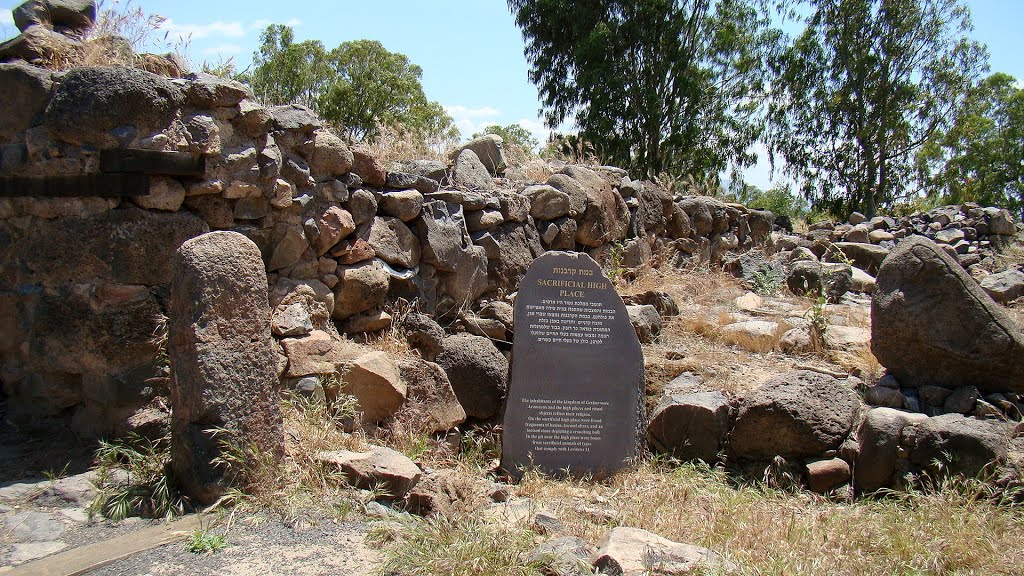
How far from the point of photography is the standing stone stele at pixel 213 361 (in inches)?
133

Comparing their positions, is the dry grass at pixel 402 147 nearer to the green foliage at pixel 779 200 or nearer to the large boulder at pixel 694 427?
the large boulder at pixel 694 427

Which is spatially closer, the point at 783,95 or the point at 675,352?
the point at 675,352

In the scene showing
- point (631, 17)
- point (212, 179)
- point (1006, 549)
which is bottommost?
point (1006, 549)

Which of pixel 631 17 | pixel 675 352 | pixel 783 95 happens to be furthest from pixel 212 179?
pixel 783 95

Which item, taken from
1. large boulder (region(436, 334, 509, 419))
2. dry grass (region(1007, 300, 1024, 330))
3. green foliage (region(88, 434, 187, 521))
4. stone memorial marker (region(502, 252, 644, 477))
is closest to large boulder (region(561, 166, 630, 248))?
stone memorial marker (region(502, 252, 644, 477))

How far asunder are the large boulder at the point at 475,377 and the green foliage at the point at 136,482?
73.9 inches

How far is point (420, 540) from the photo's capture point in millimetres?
3133

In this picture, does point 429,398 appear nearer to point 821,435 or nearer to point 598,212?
point 821,435

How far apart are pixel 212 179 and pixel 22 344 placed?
1378 mm

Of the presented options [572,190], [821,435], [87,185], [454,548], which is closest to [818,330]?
[821,435]

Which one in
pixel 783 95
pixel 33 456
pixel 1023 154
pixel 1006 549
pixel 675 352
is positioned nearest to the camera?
pixel 1006 549

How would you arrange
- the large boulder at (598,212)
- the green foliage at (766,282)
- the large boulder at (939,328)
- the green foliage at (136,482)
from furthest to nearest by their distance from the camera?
the green foliage at (766,282) → the large boulder at (598,212) → the large boulder at (939,328) → the green foliage at (136,482)

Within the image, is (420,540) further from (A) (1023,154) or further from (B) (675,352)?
(A) (1023,154)

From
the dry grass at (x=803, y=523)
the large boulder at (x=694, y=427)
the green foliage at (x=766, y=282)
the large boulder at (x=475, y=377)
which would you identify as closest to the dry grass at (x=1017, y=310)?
the green foliage at (x=766, y=282)
